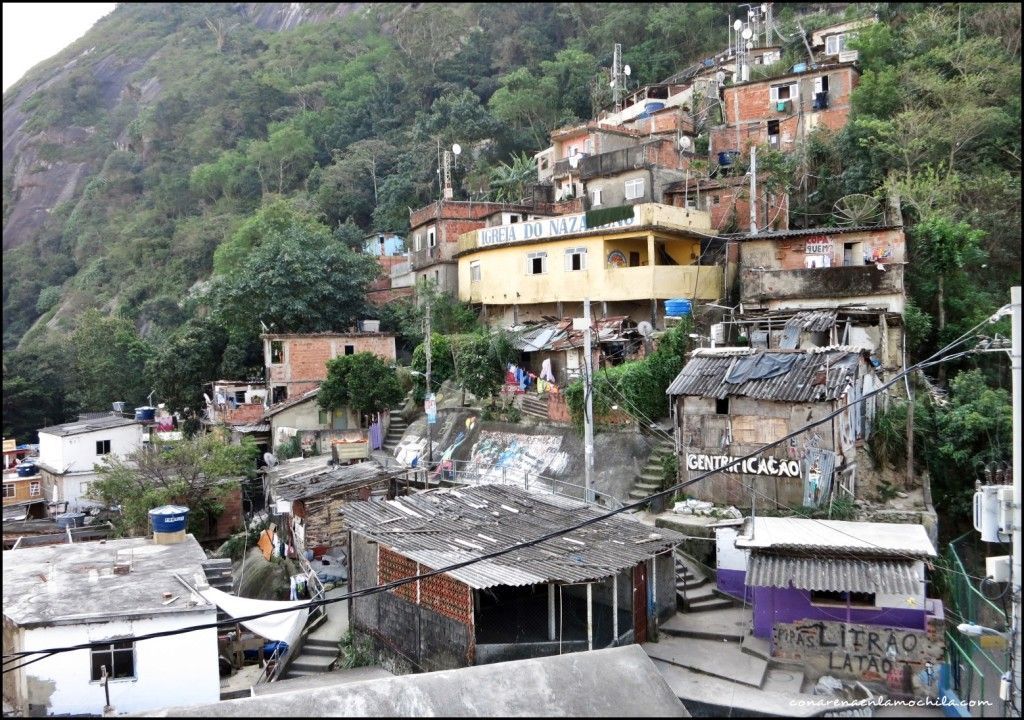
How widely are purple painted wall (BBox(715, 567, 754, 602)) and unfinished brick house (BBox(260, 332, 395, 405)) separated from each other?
59.6 ft

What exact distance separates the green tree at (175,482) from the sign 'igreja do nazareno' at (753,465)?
1415 centimetres

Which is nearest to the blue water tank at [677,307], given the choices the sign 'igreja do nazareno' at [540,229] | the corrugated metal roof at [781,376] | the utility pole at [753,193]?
the utility pole at [753,193]

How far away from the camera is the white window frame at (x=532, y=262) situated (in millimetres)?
28734

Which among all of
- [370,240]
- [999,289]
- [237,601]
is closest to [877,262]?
[999,289]

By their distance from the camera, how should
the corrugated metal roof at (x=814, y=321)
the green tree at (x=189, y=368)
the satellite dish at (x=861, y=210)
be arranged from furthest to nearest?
the green tree at (x=189, y=368) < the satellite dish at (x=861, y=210) < the corrugated metal roof at (x=814, y=321)

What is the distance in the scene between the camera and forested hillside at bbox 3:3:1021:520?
2698 centimetres

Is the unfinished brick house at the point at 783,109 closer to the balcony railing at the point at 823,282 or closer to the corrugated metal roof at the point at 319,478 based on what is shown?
the balcony railing at the point at 823,282

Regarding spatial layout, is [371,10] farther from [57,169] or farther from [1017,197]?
[1017,197]

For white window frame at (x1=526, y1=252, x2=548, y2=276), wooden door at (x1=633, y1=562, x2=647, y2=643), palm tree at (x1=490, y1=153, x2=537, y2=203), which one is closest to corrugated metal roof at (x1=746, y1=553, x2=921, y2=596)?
wooden door at (x1=633, y1=562, x2=647, y2=643)

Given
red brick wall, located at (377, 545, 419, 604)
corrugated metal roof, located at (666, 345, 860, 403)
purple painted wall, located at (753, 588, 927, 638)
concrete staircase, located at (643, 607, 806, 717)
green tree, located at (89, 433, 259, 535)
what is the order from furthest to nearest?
green tree, located at (89, 433, 259, 535) < corrugated metal roof, located at (666, 345, 860, 403) < red brick wall, located at (377, 545, 419, 604) < purple painted wall, located at (753, 588, 927, 638) < concrete staircase, located at (643, 607, 806, 717)

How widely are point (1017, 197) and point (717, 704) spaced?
72.6 ft

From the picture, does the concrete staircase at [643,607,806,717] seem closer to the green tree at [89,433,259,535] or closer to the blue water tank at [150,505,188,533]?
the blue water tank at [150,505,188,533]

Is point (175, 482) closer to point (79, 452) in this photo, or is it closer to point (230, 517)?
point (230, 517)

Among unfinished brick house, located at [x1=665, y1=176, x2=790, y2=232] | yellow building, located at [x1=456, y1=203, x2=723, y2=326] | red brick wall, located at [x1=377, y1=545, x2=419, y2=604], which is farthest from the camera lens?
unfinished brick house, located at [x1=665, y1=176, x2=790, y2=232]
